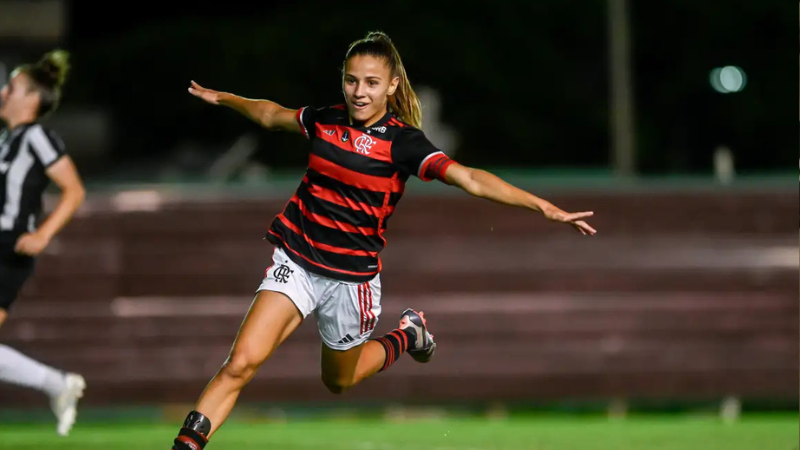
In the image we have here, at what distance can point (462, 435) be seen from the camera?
9141 mm

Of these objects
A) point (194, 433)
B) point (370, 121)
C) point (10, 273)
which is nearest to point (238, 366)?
point (194, 433)

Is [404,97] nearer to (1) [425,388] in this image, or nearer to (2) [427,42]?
(1) [425,388]

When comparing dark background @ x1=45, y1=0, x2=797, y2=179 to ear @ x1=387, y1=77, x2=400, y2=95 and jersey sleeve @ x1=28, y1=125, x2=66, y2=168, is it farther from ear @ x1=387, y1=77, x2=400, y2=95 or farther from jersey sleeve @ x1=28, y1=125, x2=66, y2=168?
ear @ x1=387, y1=77, x2=400, y2=95

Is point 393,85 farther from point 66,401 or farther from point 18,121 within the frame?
point 66,401

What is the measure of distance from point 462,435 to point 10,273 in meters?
3.25

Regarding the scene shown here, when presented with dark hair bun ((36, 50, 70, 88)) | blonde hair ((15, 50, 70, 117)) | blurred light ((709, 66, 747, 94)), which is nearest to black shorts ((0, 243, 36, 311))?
blonde hair ((15, 50, 70, 117))

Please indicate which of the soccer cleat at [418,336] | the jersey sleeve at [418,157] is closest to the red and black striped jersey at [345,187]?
the jersey sleeve at [418,157]

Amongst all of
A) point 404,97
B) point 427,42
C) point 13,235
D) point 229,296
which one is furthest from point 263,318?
point 427,42

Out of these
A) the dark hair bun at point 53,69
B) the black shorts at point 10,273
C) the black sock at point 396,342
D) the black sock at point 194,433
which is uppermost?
the dark hair bun at point 53,69

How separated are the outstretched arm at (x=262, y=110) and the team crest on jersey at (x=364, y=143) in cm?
39

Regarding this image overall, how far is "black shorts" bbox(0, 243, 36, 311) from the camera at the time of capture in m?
7.78

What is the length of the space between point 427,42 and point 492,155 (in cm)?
324

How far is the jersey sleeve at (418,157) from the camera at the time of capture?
239 inches

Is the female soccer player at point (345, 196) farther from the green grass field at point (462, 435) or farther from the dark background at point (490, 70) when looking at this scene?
the dark background at point (490, 70)
